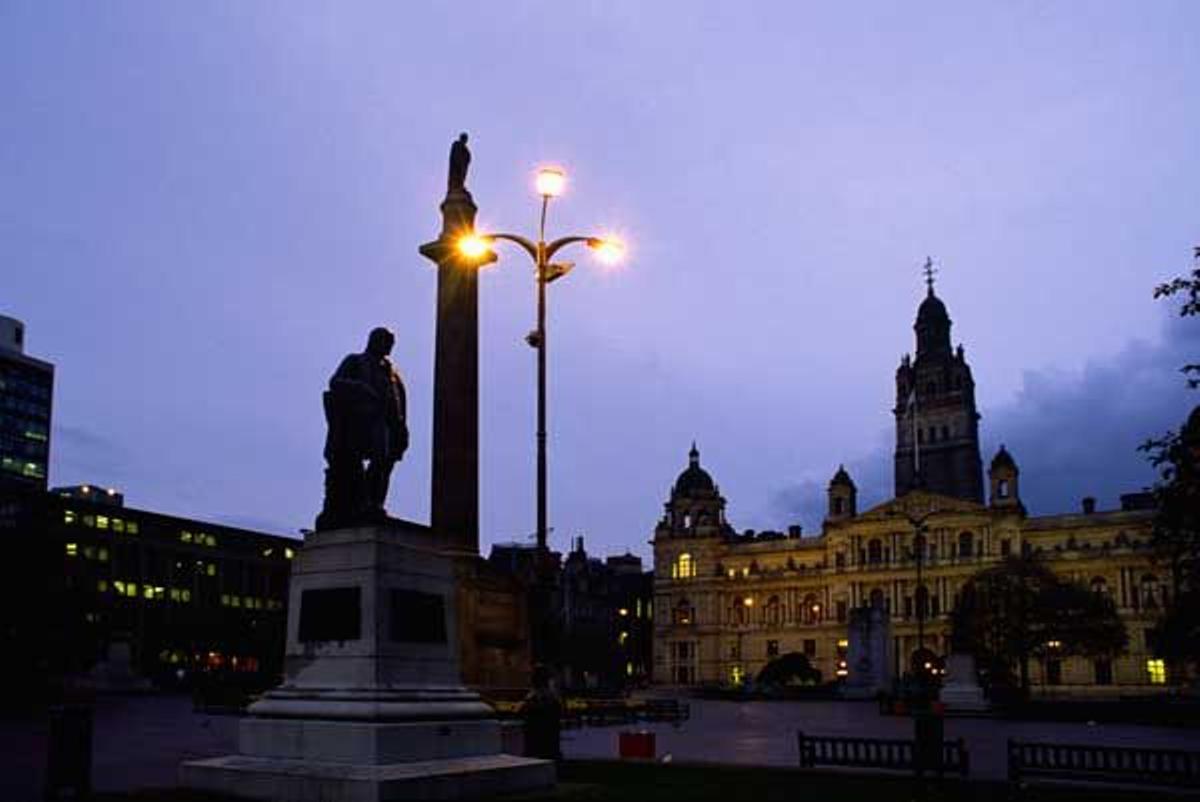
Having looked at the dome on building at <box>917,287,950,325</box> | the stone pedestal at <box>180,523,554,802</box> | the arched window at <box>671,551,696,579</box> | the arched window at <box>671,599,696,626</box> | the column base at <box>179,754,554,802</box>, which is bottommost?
the column base at <box>179,754,554,802</box>

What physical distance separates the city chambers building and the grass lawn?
A: 96.6 meters

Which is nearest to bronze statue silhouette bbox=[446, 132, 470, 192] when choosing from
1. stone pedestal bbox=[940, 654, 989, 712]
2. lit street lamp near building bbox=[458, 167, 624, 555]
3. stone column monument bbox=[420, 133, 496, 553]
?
stone column monument bbox=[420, 133, 496, 553]

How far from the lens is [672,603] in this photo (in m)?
144

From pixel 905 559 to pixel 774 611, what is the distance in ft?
59.5

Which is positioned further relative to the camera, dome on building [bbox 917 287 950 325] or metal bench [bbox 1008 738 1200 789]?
dome on building [bbox 917 287 950 325]

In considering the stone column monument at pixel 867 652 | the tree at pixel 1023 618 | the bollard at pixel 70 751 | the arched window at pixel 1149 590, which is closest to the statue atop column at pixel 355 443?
the bollard at pixel 70 751

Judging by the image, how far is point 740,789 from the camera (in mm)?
18344

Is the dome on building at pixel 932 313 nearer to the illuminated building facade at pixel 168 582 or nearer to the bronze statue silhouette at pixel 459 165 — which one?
the illuminated building facade at pixel 168 582

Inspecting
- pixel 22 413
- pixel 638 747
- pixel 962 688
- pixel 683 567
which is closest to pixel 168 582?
pixel 22 413

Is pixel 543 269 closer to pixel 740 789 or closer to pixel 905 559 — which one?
pixel 740 789

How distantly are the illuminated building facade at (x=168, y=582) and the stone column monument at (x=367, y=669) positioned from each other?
73.3m

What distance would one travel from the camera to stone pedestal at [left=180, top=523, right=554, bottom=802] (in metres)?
14.2

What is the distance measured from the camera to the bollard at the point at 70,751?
48.4ft

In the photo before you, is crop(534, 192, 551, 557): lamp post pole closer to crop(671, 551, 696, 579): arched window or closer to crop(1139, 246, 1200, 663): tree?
crop(1139, 246, 1200, 663): tree
